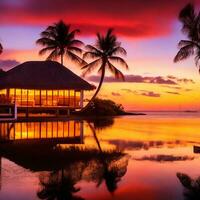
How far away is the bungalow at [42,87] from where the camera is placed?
3656 cm

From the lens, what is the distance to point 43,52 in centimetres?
4484

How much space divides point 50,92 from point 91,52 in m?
6.52

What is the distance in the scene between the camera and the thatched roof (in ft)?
120

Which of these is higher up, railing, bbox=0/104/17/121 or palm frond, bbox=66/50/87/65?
palm frond, bbox=66/50/87/65

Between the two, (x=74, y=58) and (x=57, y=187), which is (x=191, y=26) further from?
(x=57, y=187)

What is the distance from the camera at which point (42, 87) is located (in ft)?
120

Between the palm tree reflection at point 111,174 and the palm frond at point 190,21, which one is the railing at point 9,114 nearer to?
the palm frond at point 190,21

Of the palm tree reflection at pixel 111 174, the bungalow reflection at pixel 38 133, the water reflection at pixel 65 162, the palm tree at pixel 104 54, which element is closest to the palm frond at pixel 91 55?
the palm tree at pixel 104 54

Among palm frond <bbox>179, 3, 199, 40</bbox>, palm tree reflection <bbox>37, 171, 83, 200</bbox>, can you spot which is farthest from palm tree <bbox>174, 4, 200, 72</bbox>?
palm tree reflection <bbox>37, 171, 83, 200</bbox>

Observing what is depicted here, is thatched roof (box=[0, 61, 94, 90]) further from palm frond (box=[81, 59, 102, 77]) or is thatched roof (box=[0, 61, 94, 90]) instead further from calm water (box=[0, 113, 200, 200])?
calm water (box=[0, 113, 200, 200])

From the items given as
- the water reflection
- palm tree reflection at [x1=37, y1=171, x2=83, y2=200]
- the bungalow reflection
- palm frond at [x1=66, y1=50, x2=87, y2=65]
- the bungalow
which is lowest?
the bungalow reflection

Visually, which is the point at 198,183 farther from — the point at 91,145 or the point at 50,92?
the point at 50,92

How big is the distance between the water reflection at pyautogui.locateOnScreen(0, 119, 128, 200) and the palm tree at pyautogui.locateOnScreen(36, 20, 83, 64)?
27733 mm

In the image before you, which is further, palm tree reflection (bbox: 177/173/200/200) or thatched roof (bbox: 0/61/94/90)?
thatched roof (bbox: 0/61/94/90)
